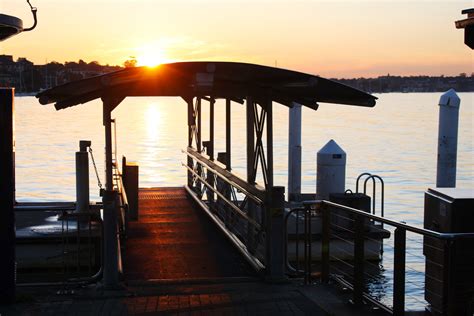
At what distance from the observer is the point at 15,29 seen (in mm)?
6941

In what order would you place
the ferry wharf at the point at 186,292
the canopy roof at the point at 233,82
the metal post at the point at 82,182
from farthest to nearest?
1. the metal post at the point at 82,182
2. the canopy roof at the point at 233,82
3. the ferry wharf at the point at 186,292

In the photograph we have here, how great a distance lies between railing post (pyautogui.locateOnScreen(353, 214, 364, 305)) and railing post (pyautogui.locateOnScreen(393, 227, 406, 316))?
27.6 inches

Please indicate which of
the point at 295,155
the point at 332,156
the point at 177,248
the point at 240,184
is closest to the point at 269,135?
the point at 240,184

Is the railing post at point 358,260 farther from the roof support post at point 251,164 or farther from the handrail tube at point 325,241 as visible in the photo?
the roof support post at point 251,164

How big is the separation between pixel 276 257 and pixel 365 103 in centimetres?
218

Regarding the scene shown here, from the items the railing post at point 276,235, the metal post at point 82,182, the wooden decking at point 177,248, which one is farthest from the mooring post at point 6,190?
the metal post at point 82,182

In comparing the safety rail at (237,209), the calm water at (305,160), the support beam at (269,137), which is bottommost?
the calm water at (305,160)

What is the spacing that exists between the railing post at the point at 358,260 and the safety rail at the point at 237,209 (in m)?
1.68

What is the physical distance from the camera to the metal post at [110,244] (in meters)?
8.22

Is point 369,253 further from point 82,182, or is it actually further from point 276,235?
point 276,235

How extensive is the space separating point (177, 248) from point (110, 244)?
265 cm

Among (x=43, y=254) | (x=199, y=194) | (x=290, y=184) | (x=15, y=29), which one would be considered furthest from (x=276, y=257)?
(x=290, y=184)

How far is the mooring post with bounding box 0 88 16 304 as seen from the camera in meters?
7.36

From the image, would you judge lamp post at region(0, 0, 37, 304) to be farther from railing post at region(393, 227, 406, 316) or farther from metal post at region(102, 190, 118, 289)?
railing post at region(393, 227, 406, 316)
